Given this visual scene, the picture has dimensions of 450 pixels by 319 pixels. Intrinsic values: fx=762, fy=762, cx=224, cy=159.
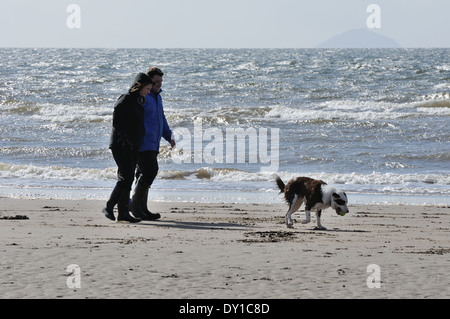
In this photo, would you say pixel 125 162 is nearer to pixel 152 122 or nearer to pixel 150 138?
pixel 150 138

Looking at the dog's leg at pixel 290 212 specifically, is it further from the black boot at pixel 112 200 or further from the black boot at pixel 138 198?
the black boot at pixel 112 200

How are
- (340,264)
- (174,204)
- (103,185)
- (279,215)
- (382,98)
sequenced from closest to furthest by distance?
(340,264) → (279,215) → (174,204) → (103,185) → (382,98)

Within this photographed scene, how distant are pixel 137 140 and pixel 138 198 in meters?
0.94

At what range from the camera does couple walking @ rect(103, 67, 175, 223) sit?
8656 millimetres

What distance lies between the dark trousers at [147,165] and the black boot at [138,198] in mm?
86

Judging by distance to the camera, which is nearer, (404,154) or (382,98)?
(404,154)

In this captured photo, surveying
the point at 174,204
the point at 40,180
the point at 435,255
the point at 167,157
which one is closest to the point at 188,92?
the point at 167,157

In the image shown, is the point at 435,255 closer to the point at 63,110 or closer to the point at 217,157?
the point at 217,157

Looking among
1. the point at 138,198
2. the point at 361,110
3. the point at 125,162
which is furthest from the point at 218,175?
the point at 361,110

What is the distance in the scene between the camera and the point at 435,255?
6953 mm

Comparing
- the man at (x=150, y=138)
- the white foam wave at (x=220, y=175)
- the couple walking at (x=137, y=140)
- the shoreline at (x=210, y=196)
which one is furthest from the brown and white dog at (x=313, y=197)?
the white foam wave at (x=220, y=175)

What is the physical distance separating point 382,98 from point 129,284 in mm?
29611

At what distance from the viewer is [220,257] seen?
6.60 metres

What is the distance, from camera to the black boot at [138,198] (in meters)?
9.30
